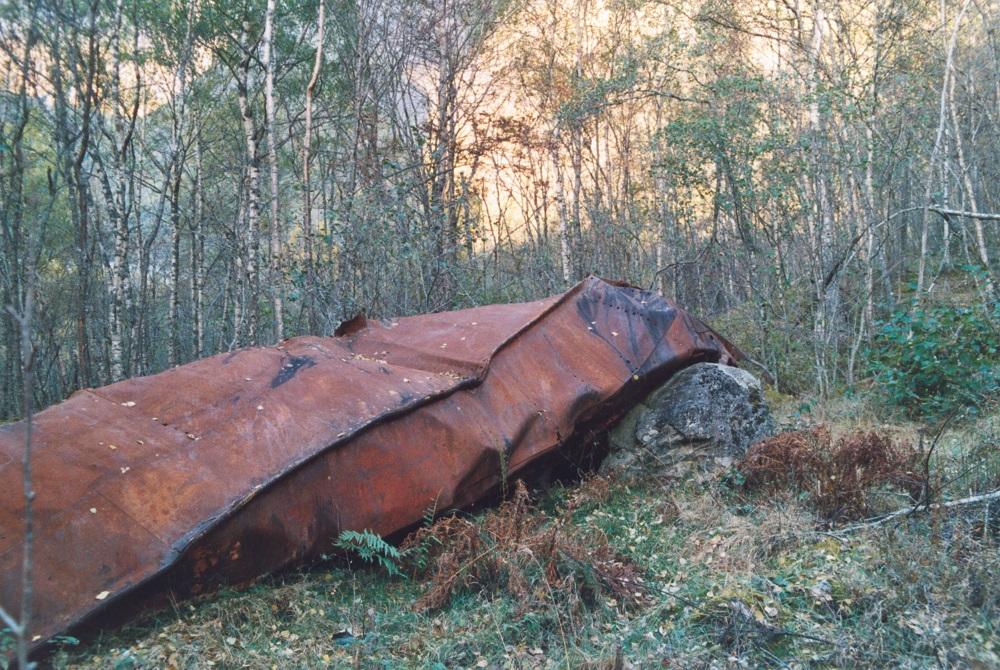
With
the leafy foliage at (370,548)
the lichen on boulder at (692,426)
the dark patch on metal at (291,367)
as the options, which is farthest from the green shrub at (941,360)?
the dark patch on metal at (291,367)

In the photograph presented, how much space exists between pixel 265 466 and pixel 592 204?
9.55m

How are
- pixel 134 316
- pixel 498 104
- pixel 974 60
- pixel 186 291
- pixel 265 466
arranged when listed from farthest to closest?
1. pixel 186 291
2. pixel 974 60
3. pixel 498 104
4. pixel 134 316
5. pixel 265 466

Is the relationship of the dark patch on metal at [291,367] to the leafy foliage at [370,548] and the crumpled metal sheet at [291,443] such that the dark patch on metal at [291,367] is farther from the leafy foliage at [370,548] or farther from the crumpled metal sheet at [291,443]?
A: the leafy foliage at [370,548]

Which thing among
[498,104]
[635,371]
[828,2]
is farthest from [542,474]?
[828,2]

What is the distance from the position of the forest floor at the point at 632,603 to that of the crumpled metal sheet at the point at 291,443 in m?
0.21

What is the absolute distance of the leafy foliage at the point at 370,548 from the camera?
10.6ft

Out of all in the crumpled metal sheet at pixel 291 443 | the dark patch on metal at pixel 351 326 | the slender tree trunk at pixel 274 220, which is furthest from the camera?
the slender tree trunk at pixel 274 220

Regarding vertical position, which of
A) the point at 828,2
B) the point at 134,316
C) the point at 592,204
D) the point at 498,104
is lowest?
the point at 134,316

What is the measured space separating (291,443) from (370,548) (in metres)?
→ 0.62

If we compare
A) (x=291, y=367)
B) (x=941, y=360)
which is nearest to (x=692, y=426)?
(x=291, y=367)

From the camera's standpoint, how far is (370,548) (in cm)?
327

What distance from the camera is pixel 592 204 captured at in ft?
39.1

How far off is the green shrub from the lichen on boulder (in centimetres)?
232

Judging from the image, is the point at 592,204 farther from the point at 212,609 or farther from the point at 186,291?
the point at 186,291
